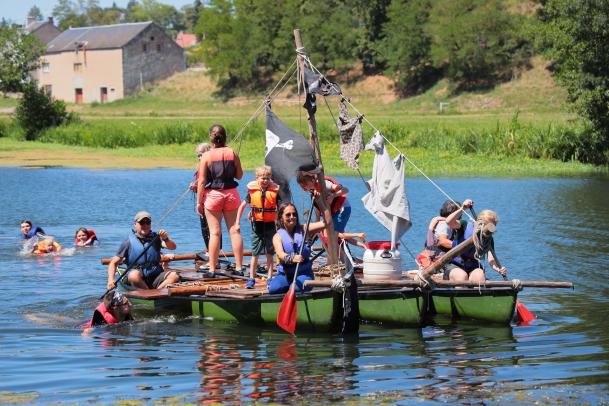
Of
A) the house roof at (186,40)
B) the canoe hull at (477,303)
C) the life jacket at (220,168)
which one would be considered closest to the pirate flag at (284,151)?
the life jacket at (220,168)

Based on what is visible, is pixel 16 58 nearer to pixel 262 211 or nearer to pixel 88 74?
pixel 88 74

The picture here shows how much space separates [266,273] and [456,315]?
10.6 feet

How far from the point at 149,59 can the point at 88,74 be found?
580 centimetres

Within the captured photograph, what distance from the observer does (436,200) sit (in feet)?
92.7

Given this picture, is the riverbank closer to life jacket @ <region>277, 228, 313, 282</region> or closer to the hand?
the hand

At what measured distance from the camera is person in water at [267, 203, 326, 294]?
41.0ft

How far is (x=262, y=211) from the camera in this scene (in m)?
14.1

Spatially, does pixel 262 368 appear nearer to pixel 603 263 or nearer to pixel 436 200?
pixel 603 263

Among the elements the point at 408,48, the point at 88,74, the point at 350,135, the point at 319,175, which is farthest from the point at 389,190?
the point at 88,74

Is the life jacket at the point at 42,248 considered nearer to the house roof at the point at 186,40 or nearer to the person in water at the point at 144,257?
the person in water at the point at 144,257

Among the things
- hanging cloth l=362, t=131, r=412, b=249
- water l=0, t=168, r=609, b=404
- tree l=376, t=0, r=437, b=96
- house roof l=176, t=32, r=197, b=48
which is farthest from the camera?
house roof l=176, t=32, r=197, b=48

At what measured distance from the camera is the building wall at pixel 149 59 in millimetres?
96562

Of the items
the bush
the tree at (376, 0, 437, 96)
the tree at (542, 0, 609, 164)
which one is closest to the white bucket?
the tree at (542, 0, 609, 164)

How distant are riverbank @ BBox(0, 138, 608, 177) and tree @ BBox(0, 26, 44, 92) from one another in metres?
8.14
